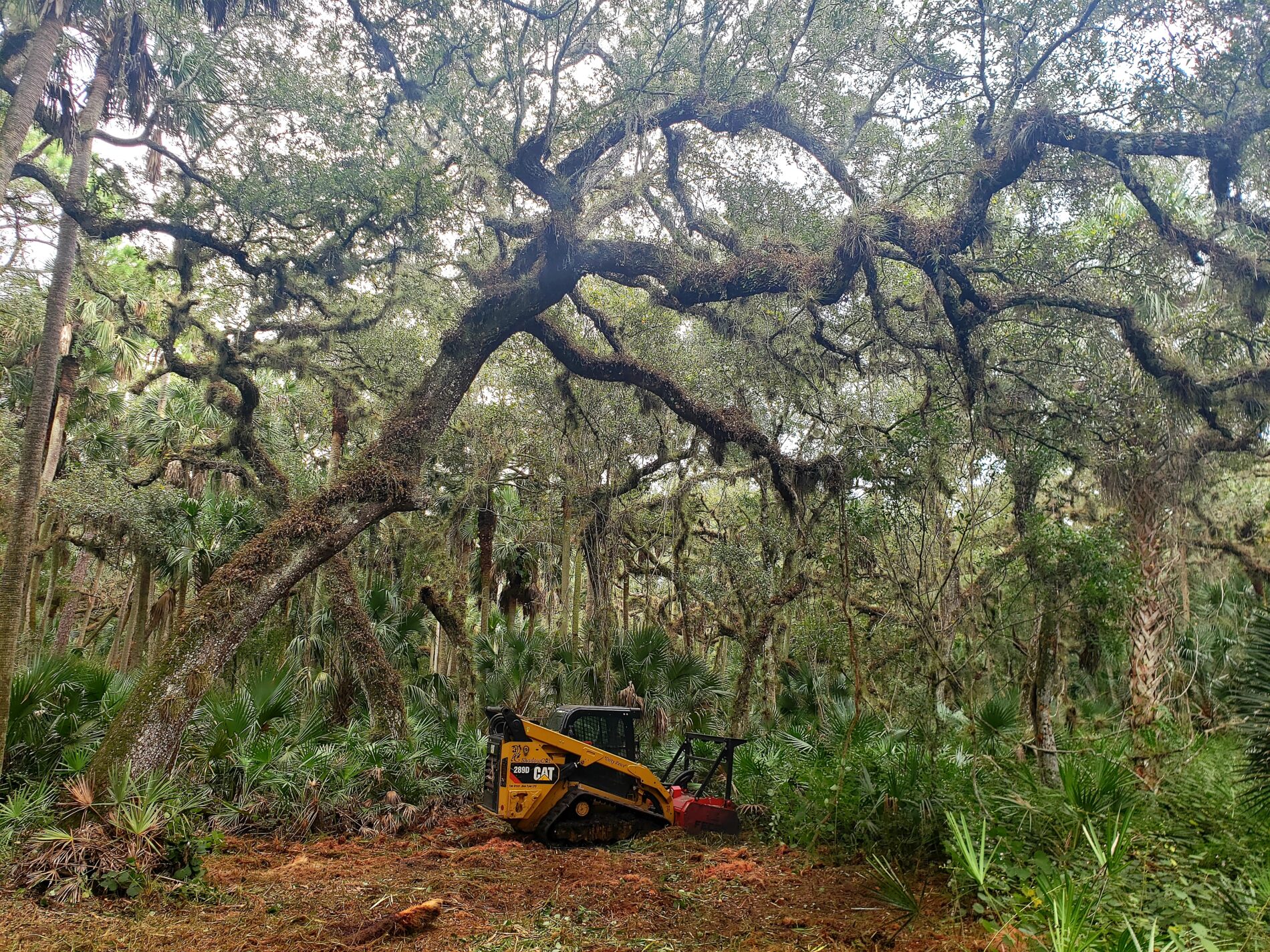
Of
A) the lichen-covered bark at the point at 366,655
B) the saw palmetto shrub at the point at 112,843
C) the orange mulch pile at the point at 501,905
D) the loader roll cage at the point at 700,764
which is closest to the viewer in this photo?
the orange mulch pile at the point at 501,905

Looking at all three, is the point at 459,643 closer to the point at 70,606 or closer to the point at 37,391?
the point at 37,391

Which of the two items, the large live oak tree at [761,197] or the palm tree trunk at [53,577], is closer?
the large live oak tree at [761,197]

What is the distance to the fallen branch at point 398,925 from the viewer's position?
16.5ft

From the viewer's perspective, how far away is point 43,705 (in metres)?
7.41

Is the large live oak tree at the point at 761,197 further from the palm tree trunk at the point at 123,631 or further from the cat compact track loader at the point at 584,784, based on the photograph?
the palm tree trunk at the point at 123,631

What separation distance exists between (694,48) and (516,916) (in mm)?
9102

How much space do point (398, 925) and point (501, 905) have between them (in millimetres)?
1124

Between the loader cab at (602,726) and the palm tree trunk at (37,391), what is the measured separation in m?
5.64

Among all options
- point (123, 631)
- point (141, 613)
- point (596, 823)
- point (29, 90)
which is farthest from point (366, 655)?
point (123, 631)

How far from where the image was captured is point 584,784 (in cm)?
879

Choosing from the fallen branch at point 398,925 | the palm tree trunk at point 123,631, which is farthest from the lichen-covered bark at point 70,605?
the fallen branch at point 398,925

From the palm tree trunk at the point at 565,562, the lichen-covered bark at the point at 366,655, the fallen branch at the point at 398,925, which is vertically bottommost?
the fallen branch at the point at 398,925

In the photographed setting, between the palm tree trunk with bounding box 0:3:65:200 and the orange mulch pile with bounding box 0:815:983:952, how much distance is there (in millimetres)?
6346

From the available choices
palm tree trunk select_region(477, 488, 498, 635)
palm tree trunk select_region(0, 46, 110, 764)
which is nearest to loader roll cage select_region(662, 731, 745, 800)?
palm tree trunk select_region(477, 488, 498, 635)
